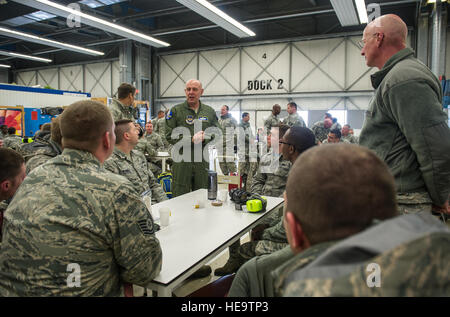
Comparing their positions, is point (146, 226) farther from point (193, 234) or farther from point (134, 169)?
point (134, 169)

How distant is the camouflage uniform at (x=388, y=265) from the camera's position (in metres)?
0.51

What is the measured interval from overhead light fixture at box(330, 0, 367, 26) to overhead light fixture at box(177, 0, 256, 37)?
253cm

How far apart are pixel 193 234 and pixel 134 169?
1.41 metres

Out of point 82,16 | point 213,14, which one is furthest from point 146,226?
point 82,16

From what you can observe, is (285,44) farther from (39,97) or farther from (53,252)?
(53,252)

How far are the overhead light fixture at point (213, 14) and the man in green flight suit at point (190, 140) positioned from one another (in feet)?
12.3

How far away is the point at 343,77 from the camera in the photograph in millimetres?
11047

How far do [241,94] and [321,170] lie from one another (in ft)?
39.9

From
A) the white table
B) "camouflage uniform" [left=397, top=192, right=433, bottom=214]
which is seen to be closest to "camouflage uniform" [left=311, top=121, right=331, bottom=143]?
the white table

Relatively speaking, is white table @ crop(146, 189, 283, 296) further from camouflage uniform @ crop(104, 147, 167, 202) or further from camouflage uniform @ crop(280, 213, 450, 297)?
camouflage uniform @ crop(280, 213, 450, 297)

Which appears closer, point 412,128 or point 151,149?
point 412,128

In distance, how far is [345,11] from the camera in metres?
7.35

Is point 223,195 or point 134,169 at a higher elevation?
point 134,169

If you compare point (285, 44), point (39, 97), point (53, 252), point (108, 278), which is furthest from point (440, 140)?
point (285, 44)
